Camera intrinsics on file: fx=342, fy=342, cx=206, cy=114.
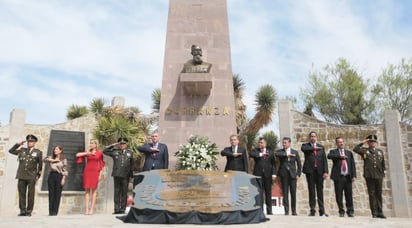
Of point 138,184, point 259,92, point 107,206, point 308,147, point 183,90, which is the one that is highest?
point 259,92

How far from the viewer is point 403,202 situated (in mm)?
8578

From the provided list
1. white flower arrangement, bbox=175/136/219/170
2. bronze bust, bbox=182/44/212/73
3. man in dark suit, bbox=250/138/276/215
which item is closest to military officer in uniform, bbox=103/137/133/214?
white flower arrangement, bbox=175/136/219/170

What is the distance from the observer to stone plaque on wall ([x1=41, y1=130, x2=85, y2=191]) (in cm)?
956

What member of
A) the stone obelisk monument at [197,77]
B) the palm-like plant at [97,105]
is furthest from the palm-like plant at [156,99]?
the stone obelisk monument at [197,77]

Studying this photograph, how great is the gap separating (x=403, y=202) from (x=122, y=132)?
25.5 ft

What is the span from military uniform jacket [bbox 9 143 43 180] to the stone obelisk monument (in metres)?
2.23

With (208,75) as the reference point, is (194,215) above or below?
below

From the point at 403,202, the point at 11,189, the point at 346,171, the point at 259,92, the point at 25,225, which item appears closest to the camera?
the point at 25,225

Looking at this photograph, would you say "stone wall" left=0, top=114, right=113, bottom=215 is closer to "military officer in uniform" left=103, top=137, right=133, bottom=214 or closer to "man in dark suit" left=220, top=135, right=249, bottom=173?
"military officer in uniform" left=103, top=137, right=133, bottom=214

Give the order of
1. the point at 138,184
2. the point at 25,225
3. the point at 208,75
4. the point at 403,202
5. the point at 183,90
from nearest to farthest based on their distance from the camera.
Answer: the point at 25,225, the point at 138,184, the point at 208,75, the point at 183,90, the point at 403,202

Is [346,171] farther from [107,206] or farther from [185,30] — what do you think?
[107,206]

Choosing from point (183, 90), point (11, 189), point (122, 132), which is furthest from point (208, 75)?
point (11, 189)

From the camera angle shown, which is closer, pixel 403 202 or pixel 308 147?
pixel 308 147

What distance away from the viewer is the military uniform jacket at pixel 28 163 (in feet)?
18.8
